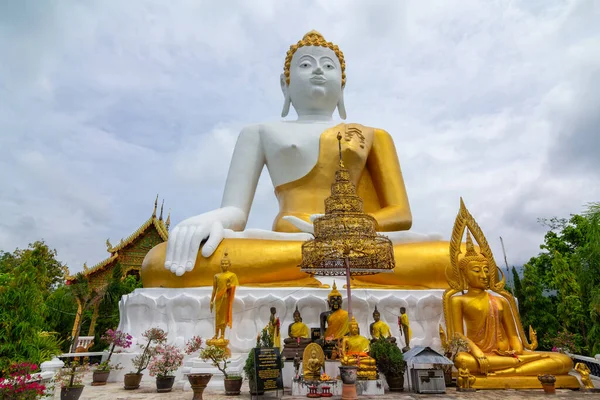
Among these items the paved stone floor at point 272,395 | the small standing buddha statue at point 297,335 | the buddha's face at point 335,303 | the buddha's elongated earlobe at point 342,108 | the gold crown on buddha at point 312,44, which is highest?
the gold crown on buddha at point 312,44

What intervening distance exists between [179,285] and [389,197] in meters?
4.88

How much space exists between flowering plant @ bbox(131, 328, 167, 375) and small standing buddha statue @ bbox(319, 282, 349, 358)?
2.38 meters

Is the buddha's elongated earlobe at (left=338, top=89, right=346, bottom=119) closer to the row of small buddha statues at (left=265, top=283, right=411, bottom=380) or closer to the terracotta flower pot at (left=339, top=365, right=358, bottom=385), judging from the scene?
the row of small buddha statues at (left=265, top=283, right=411, bottom=380)

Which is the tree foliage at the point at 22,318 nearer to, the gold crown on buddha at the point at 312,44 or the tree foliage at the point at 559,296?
the gold crown on buddha at the point at 312,44

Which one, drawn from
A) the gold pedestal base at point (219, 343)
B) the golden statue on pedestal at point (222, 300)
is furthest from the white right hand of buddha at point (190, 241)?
the gold pedestal base at point (219, 343)

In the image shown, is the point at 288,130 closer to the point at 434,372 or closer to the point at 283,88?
the point at 283,88

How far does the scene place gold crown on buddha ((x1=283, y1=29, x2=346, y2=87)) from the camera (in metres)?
10.8

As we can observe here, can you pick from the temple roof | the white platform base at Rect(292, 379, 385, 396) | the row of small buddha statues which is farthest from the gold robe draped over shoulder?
the temple roof

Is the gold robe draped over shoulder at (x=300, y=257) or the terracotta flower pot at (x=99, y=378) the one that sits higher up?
the gold robe draped over shoulder at (x=300, y=257)

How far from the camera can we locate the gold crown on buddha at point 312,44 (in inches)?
426

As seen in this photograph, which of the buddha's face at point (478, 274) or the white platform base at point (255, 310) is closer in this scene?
the buddha's face at point (478, 274)

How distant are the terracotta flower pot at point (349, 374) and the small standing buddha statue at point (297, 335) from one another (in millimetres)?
1677

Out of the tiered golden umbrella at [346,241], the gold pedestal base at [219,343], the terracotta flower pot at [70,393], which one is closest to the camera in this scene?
the terracotta flower pot at [70,393]

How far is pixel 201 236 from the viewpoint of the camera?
768 centimetres
